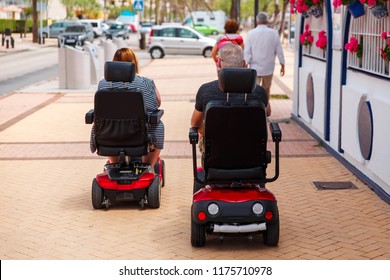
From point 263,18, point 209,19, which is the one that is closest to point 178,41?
point 263,18

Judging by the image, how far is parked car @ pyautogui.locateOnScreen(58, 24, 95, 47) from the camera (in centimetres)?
4941

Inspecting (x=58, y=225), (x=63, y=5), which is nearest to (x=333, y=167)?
(x=58, y=225)

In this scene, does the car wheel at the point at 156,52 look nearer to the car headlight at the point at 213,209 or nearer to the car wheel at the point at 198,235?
the car wheel at the point at 198,235

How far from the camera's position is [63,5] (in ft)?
342

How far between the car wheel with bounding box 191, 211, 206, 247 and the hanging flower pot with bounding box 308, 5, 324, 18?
6847 mm

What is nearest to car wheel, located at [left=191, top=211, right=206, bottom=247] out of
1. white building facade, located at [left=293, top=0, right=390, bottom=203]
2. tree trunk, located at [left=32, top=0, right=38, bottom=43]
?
white building facade, located at [left=293, top=0, right=390, bottom=203]

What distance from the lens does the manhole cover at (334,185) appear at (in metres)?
9.25

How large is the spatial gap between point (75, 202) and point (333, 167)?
3.45m

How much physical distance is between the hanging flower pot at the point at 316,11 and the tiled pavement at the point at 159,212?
1832 millimetres

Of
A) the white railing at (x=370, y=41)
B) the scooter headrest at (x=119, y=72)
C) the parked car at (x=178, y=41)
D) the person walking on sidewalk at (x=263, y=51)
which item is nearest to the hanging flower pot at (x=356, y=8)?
the white railing at (x=370, y=41)

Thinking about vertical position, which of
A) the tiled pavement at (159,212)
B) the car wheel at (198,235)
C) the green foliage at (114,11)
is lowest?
the tiled pavement at (159,212)

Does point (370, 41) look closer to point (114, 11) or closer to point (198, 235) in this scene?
point (198, 235)

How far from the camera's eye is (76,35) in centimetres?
5200
